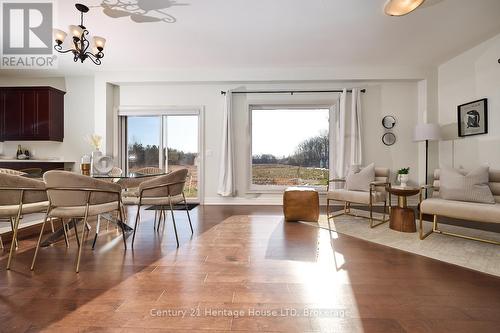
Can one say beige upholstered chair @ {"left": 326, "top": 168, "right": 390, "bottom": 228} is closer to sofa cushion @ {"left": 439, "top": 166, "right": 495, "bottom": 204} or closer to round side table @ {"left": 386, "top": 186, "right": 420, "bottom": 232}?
round side table @ {"left": 386, "top": 186, "right": 420, "bottom": 232}

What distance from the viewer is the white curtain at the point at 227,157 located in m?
4.91

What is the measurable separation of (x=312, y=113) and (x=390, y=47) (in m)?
1.76

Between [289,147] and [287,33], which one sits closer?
[287,33]

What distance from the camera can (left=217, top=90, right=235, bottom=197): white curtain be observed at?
16.1 feet

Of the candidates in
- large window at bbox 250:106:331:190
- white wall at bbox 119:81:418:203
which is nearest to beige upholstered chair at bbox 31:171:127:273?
white wall at bbox 119:81:418:203

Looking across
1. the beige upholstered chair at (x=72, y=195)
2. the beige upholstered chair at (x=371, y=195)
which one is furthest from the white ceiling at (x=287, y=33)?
the beige upholstered chair at (x=72, y=195)

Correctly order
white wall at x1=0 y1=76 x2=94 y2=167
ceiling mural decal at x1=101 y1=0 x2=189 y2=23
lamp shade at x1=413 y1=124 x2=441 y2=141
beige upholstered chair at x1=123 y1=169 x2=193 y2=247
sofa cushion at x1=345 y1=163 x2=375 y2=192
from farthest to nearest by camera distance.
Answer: white wall at x1=0 y1=76 x2=94 y2=167 → lamp shade at x1=413 y1=124 x2=441 y2=141 → sofa cushion at x1=345 y1=163 x2=375 y2=192 → ceiling mural decal at x1=101 y1=0 x2=189 y2=23 → beige upholstered chair at x1=123 y1=169 x2=193 y2=247

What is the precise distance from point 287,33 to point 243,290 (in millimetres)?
3474

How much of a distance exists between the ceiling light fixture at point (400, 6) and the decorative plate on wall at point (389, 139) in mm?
2541

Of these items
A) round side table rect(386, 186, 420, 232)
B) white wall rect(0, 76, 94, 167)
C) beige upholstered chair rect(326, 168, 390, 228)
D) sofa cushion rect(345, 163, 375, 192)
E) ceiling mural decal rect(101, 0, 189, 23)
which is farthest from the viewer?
white wall rect(0, 76, 94, 167)

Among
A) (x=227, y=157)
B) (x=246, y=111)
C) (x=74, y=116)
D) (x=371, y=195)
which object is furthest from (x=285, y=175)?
(x=74, y=116)

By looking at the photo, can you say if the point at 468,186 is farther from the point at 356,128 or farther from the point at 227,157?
the point at 227,157

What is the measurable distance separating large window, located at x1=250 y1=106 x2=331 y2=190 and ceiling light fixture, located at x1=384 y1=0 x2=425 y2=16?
7.70ft

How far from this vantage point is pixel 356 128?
478cm
